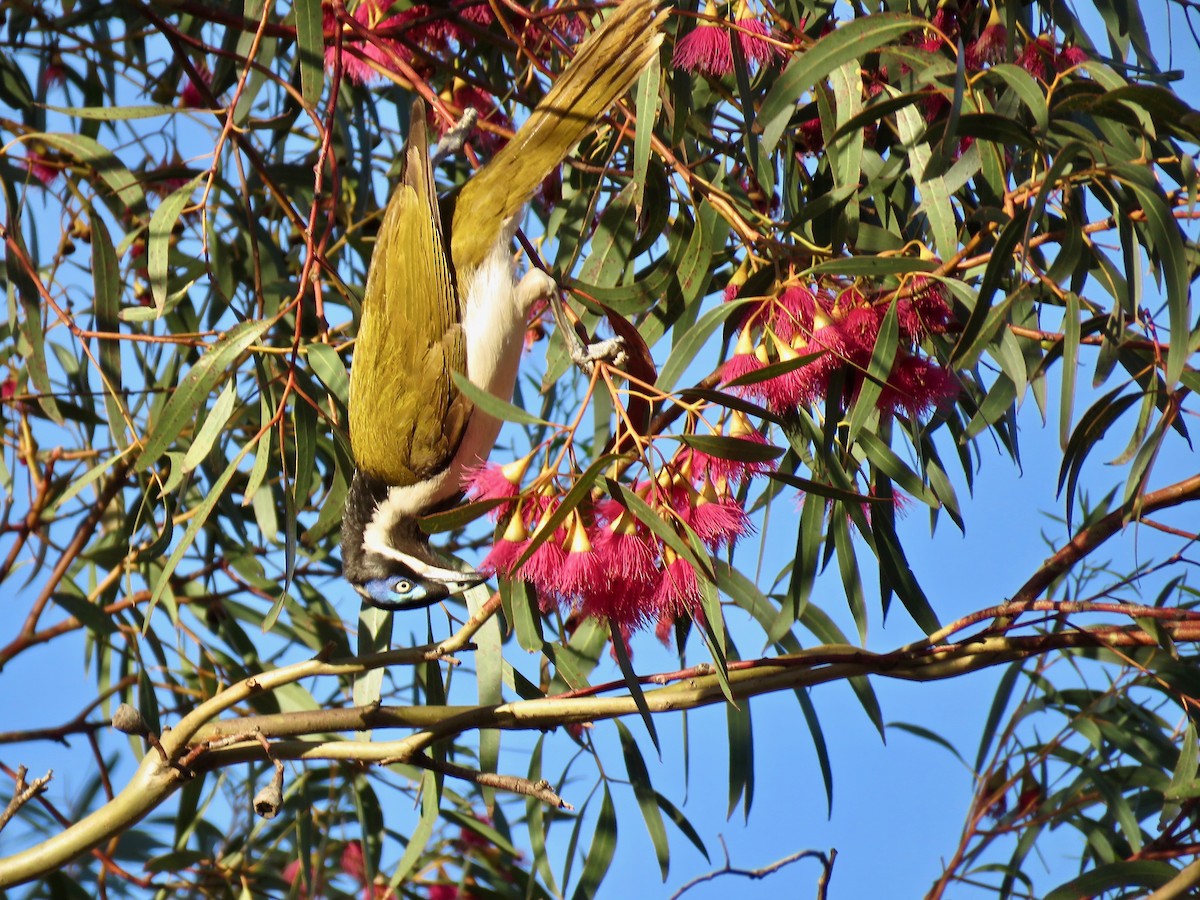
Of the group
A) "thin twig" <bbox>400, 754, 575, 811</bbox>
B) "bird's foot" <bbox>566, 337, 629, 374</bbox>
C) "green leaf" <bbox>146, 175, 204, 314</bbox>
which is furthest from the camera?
"green leaf" <bbox>146, 175, 204, 314</bbox>

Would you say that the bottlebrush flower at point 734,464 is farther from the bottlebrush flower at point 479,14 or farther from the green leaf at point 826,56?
the bottlebrush flower at point 479,14

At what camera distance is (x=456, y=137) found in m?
2.56

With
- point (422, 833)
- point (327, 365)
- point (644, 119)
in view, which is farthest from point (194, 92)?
point (422, 833)

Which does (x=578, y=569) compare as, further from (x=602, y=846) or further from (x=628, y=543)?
(x=602, y=846)

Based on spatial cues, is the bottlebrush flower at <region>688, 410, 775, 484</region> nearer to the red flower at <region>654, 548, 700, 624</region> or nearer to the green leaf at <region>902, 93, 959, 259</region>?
the red flower at <region>654, 548, 700, 624</region>

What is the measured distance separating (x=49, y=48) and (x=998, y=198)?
1997mm

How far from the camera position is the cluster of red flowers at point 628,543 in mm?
1642

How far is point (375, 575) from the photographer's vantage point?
2600mm

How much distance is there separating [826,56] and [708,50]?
23 centimetres

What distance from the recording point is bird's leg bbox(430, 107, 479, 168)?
8.35 feet

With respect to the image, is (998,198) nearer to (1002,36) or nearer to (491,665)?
(1002,36)

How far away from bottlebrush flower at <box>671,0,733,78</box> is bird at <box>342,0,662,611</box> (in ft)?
1.32

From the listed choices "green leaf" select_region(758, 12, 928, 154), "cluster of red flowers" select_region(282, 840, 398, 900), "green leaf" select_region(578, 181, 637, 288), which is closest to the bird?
"green leaf" select_region(578, 181, 637, 288)

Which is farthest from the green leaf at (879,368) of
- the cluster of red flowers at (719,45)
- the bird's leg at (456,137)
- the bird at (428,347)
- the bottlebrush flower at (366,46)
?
the bottlebrush flower at (366,46)
